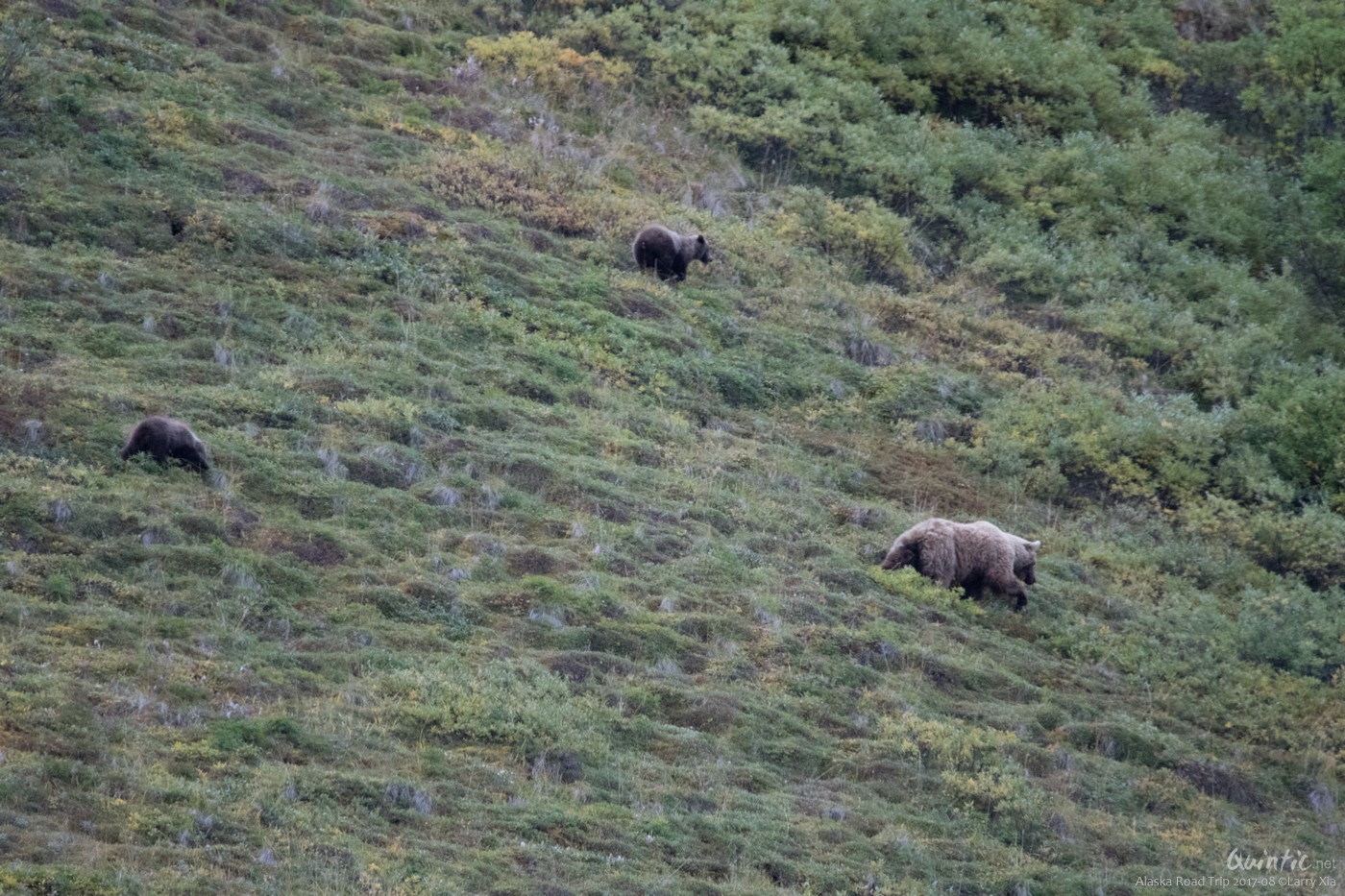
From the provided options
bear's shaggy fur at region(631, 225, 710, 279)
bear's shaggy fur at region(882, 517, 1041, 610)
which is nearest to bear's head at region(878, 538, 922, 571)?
bear's shaggy fur at region(882, 517, 1041, 610)

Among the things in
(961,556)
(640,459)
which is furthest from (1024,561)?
→ (640,459)

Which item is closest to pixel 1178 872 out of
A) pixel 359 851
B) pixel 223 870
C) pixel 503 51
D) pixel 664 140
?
pixel 359 851

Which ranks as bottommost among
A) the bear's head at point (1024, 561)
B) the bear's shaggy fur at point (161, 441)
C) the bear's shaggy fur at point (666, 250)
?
the bear's head at point (1024, 561)

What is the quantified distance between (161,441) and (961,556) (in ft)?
27.0

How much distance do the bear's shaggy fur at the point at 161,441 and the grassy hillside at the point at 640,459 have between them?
23cm

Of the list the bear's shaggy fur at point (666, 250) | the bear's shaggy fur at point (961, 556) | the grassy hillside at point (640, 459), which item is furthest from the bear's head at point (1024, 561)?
the bear's shaggy fur at point (666, 250)

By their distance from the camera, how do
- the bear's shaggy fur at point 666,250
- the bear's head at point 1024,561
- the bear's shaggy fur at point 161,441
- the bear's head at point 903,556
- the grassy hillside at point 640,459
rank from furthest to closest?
the bear's shaggy fur at point 666,250 → the bear's head at point 1024,561 → the bear's head at point 903,556 → the bear's shaggy fur at point 161,441 → the grassy hillside at point 640,459

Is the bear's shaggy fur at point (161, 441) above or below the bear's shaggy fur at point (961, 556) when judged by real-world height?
above

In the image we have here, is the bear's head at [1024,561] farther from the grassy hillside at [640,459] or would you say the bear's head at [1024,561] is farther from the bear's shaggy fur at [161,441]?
the bear's shaggy fur at [161,441]

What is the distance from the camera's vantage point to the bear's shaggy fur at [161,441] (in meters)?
12.4

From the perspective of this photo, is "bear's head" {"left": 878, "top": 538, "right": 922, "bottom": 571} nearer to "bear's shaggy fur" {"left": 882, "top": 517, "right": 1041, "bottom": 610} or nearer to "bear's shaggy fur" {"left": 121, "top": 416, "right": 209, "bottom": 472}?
"bear's shaggy fur" {"left": 882, "top": 517, "right": 1041, "bottom": 610}

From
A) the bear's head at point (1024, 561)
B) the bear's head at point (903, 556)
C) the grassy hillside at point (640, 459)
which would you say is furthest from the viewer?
the bear's head at point (1024, 561)

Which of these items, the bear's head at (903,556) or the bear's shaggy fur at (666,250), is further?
the bear's shaggy fur at (666,250)

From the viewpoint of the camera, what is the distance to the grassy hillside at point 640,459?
9555 mm
